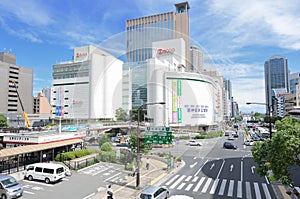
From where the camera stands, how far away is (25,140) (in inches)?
1027

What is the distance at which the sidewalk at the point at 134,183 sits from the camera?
16.4m

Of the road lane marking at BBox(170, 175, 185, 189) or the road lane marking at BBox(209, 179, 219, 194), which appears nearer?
the road lane marking at BBox(209, 179, 219, 194)

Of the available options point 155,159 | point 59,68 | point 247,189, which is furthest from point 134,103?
point 59,68

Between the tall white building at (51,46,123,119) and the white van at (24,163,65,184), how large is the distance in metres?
59.2

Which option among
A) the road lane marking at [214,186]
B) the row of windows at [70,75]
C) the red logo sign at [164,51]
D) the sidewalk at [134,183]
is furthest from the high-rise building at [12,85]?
the road lane marking at [214,186]

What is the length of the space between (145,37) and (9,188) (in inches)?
2067

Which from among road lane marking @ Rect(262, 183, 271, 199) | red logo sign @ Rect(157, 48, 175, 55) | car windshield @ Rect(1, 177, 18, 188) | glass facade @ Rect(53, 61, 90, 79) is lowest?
road lane marking @ Rect(262, 183, 271, 199)

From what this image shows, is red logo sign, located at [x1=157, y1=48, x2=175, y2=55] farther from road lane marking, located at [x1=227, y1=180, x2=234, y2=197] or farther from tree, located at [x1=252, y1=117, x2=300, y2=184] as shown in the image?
tree, located at [x1=252, y1=117, x2=300, y2=184]

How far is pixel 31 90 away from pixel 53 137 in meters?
96.3

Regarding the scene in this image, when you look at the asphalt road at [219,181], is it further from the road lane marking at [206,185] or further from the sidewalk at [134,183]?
the sidewalk at [134,183]

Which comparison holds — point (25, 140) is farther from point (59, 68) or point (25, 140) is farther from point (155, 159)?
point (59, 68)

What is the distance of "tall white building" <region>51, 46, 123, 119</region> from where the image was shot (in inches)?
3324

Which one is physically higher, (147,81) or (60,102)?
(147,81)

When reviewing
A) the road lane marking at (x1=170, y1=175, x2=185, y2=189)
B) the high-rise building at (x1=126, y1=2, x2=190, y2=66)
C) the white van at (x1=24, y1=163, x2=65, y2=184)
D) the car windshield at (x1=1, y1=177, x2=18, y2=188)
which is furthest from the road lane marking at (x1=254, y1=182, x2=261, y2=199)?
the high-rise building at (x1=126, y1=2, x2=190, y2=66)
